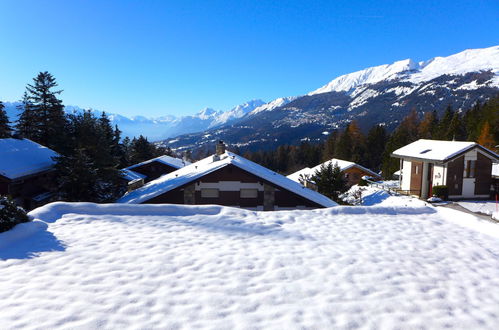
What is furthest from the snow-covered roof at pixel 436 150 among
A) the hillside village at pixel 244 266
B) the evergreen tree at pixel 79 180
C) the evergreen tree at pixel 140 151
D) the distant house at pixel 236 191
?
the evergreen tree at pixel 140 151

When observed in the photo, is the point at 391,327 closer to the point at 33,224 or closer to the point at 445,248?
the point at 445,248

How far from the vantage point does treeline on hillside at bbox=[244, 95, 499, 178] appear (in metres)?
54.4

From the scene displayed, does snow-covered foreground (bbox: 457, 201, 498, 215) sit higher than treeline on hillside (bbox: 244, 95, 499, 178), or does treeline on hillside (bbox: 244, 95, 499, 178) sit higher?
treeline on hillside (bbox: 244, 95, 499, 178)

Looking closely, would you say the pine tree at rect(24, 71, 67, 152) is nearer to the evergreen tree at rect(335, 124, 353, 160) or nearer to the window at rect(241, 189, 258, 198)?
the window at rect(241, 189, 258, 198)

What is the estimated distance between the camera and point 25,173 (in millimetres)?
21250

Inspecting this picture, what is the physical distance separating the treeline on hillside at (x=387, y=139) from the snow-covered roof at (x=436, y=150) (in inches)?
719

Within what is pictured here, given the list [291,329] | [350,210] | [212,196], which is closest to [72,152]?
[212,196]

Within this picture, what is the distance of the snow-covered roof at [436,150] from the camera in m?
26.3

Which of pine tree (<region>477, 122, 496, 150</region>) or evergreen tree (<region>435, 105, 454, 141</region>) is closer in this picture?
pine tree (<region>477, 122, 496, 150</region>)

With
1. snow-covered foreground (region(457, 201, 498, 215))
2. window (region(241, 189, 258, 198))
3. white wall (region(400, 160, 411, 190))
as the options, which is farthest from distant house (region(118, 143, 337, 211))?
white wall (region(400, 160, 411, 190))

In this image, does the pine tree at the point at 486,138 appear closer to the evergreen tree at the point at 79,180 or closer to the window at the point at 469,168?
the window at the point at 469,168

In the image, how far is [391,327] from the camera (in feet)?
13.0

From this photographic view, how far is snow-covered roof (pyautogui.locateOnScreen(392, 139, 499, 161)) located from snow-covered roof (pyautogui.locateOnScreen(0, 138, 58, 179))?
3523cm

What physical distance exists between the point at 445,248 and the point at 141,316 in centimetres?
725
